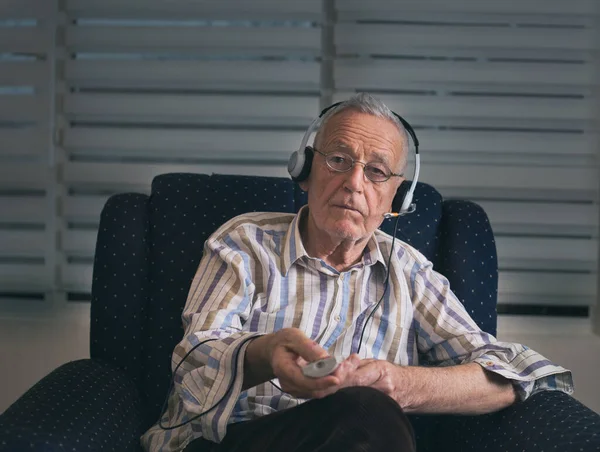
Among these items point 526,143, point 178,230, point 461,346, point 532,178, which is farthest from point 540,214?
point 178,230

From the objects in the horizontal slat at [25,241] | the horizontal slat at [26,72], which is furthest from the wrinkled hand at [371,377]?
the horizontal slat at [26,72]

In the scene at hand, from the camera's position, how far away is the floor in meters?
2.89

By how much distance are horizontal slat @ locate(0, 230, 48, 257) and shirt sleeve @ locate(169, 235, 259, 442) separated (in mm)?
1205

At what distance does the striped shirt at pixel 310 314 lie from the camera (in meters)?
1.76

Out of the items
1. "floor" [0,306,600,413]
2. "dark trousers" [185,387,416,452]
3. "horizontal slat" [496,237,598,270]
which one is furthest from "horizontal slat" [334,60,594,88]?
"dark trousers" [185,387,416,452]

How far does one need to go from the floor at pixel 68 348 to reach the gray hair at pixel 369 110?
1.19 m

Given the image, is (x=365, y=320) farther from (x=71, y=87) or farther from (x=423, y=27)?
(x=71, y=87)

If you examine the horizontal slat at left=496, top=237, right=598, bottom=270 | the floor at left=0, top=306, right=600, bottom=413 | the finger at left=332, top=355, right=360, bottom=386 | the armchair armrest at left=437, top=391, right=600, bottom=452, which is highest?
the finger at left=332, top=355, right=360, bottom=386

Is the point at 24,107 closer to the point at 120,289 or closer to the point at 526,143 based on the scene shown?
the point at 120,289

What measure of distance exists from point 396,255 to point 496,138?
3.56ft

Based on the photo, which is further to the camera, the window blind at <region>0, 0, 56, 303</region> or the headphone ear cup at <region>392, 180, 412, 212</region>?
the window blind at <region>0, 0, 56, 303</region>

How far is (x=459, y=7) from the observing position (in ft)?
9.42

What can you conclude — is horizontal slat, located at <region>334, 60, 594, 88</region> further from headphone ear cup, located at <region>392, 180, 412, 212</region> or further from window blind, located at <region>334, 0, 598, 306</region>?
headphone ear cup, located at <region>392, 180, 412, 212</region>

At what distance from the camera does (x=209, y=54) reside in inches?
113
